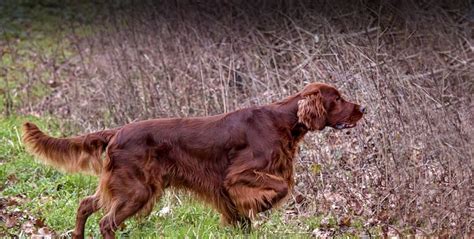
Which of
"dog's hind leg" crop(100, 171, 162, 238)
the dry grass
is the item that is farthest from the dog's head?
"dog's hind leg" crop(100, 171, 162, 238)

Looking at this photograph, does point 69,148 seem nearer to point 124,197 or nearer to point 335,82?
point 124,197

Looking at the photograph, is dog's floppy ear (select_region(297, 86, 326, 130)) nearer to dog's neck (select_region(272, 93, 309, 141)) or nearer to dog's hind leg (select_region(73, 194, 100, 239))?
dog's neck (select_region(272, 93, 309, 141))

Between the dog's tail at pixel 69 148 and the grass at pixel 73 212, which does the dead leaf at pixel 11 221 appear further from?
the dog's tail at pixel 69 148

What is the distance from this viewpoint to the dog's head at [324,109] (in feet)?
18.6

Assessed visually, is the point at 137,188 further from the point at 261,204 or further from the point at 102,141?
the point at 261,204

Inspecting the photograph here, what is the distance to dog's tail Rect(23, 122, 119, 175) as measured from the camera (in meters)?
5.70

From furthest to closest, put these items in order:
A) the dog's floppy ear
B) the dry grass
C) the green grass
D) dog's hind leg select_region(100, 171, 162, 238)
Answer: the green grass → the dry grass → the dog's floppy ear → dog's hind leg select_region(100, 171, 162, 238)

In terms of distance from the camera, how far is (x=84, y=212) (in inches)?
219

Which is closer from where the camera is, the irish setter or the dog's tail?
the irish setter

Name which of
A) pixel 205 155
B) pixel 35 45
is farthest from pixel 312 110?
pixel 35 45

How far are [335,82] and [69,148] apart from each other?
278cm

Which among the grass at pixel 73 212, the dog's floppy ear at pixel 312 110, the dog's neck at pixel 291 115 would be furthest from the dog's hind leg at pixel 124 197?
the dog's floppy ear at pixel 312 110

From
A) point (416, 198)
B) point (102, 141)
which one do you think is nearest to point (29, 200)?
point (102, 141)

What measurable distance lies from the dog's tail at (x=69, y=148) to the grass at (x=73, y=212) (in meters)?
0.48
